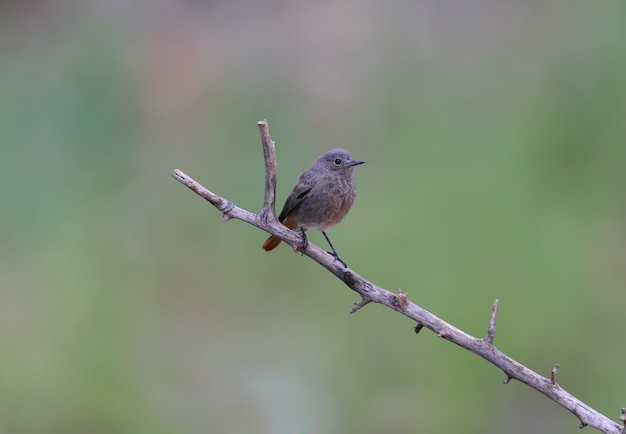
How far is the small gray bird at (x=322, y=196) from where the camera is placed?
522cm

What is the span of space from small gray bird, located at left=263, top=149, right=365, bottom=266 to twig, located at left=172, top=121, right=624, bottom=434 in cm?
89

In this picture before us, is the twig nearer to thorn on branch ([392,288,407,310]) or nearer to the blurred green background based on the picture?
thorn on branch ([392,288,407,310])

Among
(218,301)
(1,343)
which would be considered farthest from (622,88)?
(1,343)

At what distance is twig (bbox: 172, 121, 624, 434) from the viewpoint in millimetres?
3790

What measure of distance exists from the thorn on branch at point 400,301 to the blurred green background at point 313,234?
12.4ft

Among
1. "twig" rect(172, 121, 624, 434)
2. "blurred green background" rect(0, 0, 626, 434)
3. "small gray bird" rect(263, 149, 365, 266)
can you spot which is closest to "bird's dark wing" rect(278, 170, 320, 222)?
"small gray bird" rect(263, 149, 365, 266)

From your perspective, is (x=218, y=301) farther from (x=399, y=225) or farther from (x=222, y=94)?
(x=222, y=94)

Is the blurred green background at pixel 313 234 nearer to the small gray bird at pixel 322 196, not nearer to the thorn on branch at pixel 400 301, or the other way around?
the small gray bird at pixel 322 196

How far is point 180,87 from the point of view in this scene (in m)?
10.4

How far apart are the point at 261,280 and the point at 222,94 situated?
2757mm

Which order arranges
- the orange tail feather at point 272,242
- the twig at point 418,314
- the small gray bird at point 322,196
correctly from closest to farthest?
the twig at point 418,314 < the orange tail feather at point 272,242 < the small gray bird at point 322,196

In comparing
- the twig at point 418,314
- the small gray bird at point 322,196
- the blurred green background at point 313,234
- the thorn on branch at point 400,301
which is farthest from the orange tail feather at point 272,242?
the blurred green background at point 313,234

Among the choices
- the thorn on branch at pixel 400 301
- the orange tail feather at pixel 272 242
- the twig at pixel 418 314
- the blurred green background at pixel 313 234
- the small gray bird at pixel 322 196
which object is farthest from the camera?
the blurred green background at pixel 313 234

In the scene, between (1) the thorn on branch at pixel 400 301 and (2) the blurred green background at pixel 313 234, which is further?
(2) the blurred green background at pixel 313 234
